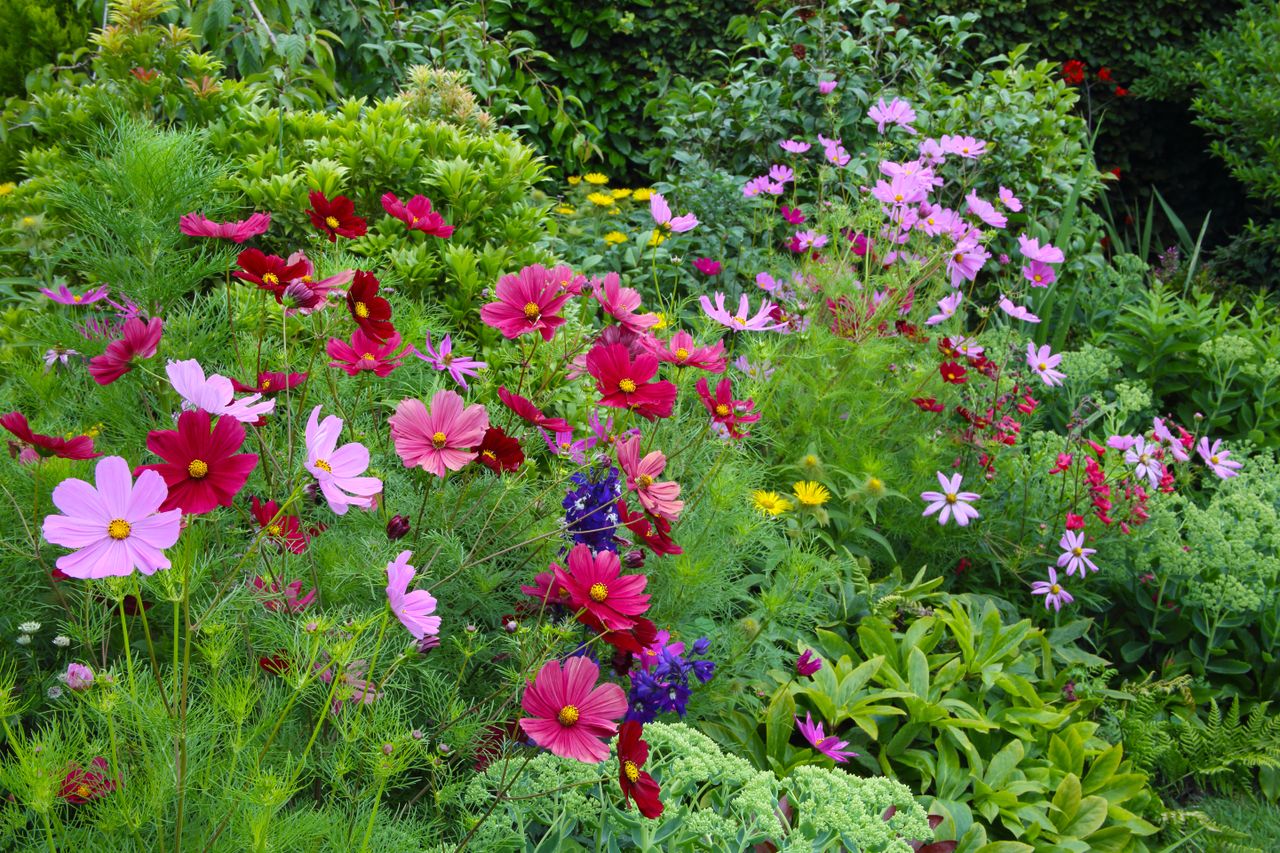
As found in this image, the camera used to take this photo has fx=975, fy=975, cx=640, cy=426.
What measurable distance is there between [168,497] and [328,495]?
17cm

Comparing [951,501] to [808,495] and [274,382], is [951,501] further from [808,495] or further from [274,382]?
[274,382]

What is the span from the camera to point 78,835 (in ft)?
3.79

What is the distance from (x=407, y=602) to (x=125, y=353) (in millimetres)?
611

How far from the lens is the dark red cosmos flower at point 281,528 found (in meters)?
1.32

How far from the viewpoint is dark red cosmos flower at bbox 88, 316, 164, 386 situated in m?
1.38

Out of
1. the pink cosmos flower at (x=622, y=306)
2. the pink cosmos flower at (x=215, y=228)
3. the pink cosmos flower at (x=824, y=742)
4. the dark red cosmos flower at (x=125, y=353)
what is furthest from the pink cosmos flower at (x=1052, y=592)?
the dark red cosmos flower at (x=125, y=353)

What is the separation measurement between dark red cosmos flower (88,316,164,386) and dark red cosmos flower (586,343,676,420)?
635 mm

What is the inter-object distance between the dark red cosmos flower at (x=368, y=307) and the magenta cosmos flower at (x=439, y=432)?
5.3 inches

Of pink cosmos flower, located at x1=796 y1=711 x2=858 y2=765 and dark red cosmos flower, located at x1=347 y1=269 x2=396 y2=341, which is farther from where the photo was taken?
pink cosmos flower, located at x1=796 y1=711 x2=858 y2=765

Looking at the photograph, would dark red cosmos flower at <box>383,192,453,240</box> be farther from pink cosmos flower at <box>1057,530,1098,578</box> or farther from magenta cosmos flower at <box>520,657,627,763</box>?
pink cosmos flower at <box>1057,530,1098,578</box>

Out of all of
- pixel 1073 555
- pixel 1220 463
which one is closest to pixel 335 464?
pixel 1073 555

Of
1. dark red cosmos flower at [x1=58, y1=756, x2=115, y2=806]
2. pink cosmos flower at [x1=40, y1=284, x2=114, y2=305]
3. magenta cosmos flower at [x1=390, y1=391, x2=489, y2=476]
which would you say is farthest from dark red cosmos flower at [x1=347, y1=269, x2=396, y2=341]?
pink cosmos flower at [x1=40, y1=284, x2=114, y2=305]

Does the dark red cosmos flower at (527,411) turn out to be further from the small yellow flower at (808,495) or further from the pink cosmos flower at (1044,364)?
the pink cosmos flower at (1044,364)

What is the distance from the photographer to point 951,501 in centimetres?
273
